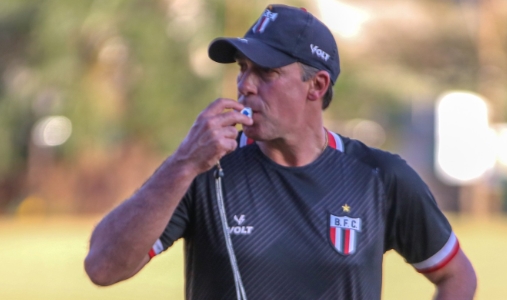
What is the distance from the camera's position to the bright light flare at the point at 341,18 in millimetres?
31703

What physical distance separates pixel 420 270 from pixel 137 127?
946 inches

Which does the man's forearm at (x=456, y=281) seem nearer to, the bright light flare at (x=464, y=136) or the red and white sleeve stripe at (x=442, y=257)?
the red and white sleeve stripe at (x=442, y=257)

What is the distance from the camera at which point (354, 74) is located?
29281 mm

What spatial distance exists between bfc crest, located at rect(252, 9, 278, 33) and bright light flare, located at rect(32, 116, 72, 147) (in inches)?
908

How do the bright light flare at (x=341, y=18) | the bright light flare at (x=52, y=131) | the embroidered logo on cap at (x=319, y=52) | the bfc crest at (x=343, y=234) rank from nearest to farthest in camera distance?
1. the bfc crest at (x=343, y=234)
2. the embroidered logo on cap at (x=319, y=52)
3. the bright light flare at (x=52, y=131)
4. the bright light flare at (x=341, y=18)

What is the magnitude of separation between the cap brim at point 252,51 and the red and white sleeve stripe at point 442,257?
1.03 meters

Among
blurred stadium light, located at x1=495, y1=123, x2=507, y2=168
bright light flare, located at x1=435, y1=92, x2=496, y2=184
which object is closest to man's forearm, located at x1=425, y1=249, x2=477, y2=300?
bright light flare, located at x1=435, y1=92, x2=496, y2=184

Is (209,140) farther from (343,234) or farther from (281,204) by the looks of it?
(343,234)

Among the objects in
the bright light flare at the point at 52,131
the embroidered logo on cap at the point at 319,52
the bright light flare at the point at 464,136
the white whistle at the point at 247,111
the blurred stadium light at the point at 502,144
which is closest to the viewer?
the white whistle at the point at 247,111

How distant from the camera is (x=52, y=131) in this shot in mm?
27828

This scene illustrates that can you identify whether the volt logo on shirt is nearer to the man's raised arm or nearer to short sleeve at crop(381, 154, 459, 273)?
the man's raised arm

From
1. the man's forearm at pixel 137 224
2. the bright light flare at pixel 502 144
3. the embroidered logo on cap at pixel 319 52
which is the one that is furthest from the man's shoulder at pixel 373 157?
the bright light flare at pixel 502 144

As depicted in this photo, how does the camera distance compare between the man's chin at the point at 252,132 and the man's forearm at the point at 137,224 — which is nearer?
the man's forearm at the point at 137,224

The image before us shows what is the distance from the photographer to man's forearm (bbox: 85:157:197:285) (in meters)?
3.41
